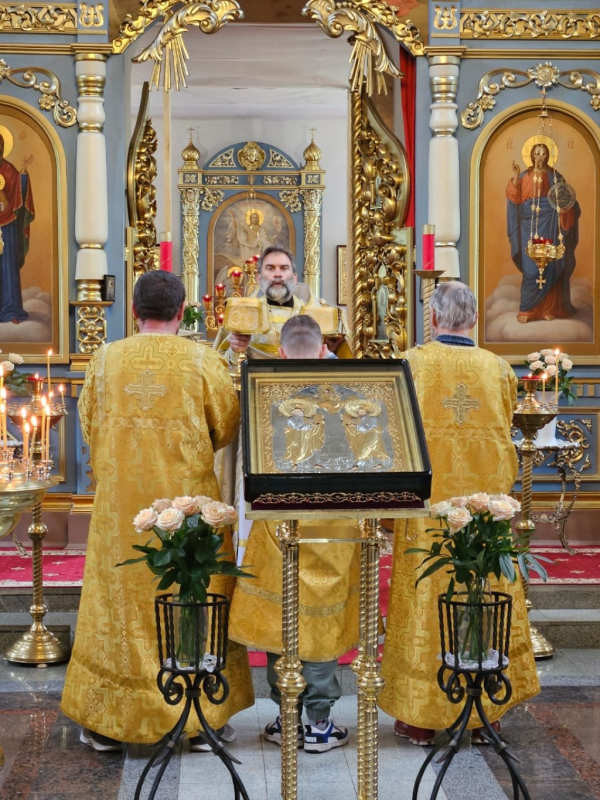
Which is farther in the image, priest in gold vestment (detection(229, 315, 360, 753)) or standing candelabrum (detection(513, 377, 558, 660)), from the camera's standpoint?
standing candelabrum (detection(513, 377, 558, 660))

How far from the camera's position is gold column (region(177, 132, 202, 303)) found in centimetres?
1459

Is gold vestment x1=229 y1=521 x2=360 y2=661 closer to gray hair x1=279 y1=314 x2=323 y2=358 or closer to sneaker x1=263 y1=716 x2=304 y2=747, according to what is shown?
sneaker x1=263 y1=716 x2=304 y2=747

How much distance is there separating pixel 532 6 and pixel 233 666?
499cm

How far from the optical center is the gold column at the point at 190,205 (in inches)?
575

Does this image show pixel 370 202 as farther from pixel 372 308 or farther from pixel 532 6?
pixel 532 6

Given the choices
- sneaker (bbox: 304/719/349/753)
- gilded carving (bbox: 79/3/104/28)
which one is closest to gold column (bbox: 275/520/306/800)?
sneaker (bbox: 304/719/349/753)

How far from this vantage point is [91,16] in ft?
23.4

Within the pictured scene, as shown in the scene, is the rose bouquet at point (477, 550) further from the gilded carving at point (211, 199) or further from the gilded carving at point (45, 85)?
the gilded carving at point (211, 199)

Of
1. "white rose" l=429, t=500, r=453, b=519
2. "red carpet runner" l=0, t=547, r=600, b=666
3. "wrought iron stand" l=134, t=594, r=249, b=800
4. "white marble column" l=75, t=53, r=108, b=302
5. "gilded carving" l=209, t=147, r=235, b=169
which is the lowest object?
"red carpet runner" l=0, t=547, r=600, b=666

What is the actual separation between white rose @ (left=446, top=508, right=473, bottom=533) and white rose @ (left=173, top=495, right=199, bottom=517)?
2.60ft

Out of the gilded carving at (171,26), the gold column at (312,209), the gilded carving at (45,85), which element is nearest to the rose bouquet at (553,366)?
the gilded carving at (171,26)

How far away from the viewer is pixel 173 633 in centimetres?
343

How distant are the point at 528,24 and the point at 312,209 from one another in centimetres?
773

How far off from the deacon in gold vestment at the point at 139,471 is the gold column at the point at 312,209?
35.6 ft
